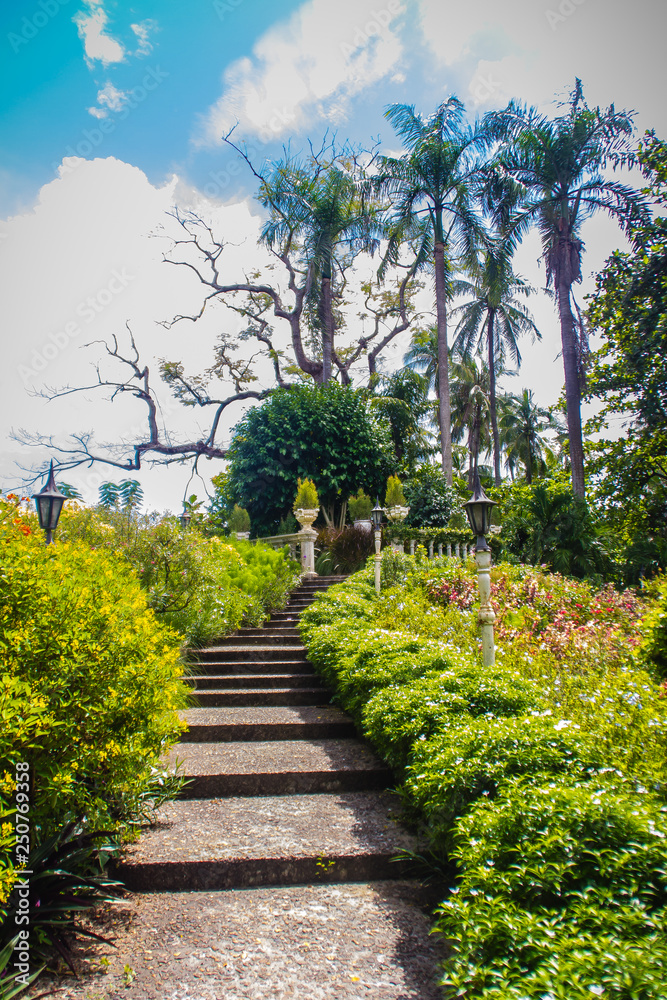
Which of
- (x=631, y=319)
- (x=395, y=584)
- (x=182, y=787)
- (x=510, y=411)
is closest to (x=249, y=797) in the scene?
(x=182, y=787)

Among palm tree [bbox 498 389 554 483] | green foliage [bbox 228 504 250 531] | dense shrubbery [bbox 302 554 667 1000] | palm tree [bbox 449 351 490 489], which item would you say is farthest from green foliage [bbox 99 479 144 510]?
palm tree [bbox 498 389 554 483]

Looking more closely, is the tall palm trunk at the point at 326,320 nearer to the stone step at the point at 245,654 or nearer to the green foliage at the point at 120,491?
the green foliage at the point at 120,491

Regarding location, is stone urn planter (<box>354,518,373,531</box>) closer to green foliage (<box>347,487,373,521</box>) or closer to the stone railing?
green foliage (<box>347,487,373,521</box>)

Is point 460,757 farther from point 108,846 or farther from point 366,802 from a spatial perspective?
point 108,846

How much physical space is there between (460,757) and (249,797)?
2037 mm

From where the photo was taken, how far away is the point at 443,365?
56.0 ft

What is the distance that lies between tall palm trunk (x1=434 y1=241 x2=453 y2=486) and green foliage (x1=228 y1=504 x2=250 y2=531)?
6231 mm

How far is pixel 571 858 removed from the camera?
6.39 ft

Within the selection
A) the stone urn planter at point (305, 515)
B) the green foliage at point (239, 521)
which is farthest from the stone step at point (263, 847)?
the green foliage at point (239, 521)

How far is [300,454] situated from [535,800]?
51.8 ft

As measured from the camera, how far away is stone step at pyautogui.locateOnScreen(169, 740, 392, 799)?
13.6 ft

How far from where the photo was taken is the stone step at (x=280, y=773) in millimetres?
4141

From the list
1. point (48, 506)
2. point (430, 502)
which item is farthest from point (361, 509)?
point (48, 506)

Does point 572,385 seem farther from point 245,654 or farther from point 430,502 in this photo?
point 245,654
